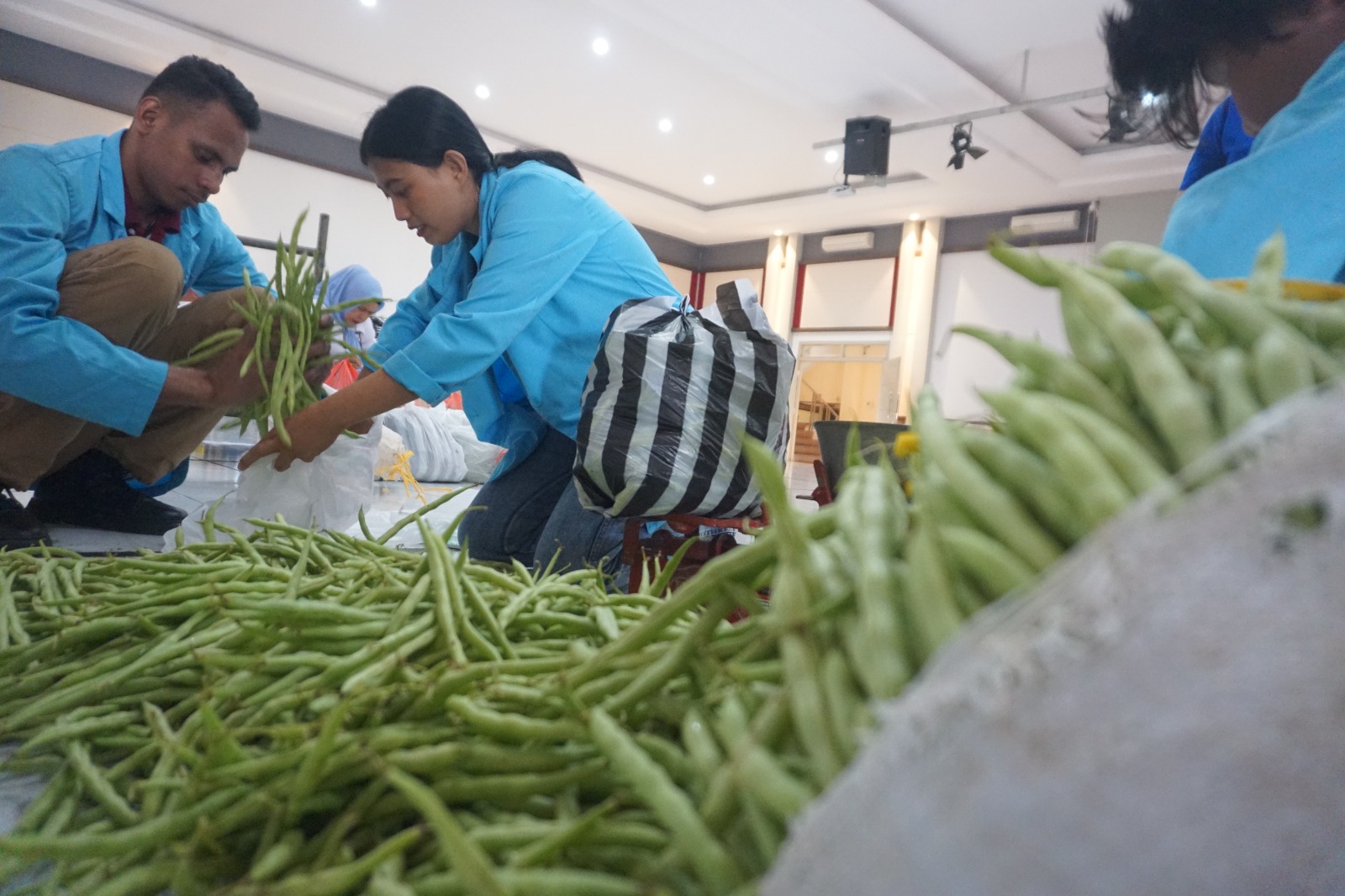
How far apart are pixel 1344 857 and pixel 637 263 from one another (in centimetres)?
190

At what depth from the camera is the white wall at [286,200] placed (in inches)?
251

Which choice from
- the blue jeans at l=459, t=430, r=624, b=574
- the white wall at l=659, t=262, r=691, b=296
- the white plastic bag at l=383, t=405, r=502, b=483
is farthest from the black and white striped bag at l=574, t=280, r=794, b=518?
the white wall at l=659, t=262, r=691, b=296

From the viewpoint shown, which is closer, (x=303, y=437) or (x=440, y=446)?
(x=303, y=437)

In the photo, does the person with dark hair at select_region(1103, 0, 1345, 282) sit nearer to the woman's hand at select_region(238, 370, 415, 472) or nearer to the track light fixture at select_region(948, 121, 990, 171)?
the woman's hand at select_region(238, 370, 415, 472)

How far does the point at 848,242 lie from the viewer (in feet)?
32.3

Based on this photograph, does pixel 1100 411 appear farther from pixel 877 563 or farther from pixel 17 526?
pixel 17 526

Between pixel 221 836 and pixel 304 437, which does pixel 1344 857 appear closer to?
pixel 221 836

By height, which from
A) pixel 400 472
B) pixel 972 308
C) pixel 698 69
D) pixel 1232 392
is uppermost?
A: pixel 698 69

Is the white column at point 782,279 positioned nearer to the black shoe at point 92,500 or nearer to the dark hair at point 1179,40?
the black shoe at point 92,500

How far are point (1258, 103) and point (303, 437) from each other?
1.83 m

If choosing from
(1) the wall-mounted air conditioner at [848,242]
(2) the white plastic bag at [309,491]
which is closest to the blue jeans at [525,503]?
(2) the white plastic bag at [309,491]

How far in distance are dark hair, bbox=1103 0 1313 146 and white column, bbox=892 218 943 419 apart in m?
7.84

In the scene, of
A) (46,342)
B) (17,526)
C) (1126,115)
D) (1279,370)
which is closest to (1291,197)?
(1126,115)

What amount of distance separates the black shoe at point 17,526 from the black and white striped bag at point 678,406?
4.57ft
